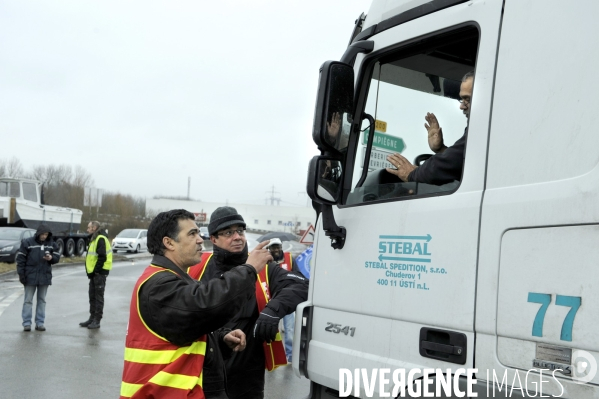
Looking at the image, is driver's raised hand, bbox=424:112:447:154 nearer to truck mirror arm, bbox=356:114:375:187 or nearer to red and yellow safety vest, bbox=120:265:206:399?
truck mirror arm, bbox=356:114:375:187

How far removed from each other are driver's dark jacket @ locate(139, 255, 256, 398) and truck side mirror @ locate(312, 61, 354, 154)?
28.2 inches

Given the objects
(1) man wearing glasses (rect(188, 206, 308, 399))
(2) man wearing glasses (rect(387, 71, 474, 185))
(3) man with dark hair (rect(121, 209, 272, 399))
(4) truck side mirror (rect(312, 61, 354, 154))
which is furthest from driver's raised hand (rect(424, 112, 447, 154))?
(1) man wearing glasses (rect(188, 206, 308, 399))

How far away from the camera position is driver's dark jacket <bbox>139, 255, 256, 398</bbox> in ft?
9.33

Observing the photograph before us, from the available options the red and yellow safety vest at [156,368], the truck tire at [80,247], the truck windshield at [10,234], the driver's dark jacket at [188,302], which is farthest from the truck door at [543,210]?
the truck tire at [80,247]

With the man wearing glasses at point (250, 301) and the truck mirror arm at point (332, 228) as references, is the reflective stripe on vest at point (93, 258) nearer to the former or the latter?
the man wearing glasses at point (250, 301)

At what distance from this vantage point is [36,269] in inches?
416

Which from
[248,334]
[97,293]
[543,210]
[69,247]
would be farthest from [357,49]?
[69,247]

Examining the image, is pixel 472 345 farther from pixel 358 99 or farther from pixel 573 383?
pixel 358 99

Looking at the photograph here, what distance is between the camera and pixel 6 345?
29.5 feet

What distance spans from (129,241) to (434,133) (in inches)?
1293

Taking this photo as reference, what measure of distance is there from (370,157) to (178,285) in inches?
44.6

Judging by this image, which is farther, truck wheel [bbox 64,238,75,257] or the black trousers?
truck wheel [bbox 64,238,75,257]

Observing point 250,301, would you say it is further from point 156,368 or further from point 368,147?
point 368,147

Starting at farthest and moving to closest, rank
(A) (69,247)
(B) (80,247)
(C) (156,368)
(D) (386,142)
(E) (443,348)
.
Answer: (B) (80,247), (A) (69,247), (D) (386,142), (C) (156,368), (E) (443,348)
